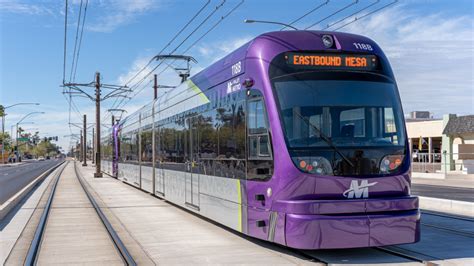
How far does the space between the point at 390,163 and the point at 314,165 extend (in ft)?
4.01

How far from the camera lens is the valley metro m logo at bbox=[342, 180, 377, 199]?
758cm

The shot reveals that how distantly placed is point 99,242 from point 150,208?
5.70 metres

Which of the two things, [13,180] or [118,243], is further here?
[13,180]

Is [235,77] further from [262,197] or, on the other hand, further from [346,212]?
[346,212]

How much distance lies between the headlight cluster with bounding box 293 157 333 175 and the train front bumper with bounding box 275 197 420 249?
44cm

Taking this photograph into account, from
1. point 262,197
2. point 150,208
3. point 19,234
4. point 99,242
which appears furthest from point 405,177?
point 150,208

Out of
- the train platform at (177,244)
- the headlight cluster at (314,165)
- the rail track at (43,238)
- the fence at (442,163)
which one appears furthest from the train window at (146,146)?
the fence at (442,163)

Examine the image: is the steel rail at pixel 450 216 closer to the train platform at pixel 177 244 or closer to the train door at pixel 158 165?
the train platform at pixel 177 244

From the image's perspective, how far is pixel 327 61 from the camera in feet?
26.5

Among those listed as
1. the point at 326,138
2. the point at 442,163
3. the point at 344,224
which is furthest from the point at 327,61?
the point at 442,163

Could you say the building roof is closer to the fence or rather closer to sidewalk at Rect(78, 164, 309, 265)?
the fence

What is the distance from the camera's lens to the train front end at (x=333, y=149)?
7.41 meters

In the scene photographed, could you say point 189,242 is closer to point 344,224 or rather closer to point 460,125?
point 344,224

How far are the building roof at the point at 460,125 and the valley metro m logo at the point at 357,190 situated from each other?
135 feet
